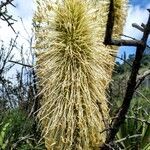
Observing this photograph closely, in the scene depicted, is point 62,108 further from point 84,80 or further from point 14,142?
point 14,142

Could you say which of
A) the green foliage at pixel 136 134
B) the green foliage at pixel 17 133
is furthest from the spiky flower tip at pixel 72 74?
the green foliage at pixel 136 134

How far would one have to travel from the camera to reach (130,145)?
9.03m

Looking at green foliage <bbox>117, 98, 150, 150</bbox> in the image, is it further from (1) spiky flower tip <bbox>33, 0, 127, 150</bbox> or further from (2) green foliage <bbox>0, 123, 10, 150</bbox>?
(2) green foliage <bbox>0, 123, 10, 150</bbox>

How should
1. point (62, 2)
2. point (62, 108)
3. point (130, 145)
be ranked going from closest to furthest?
point (62, 108), point (62, 2), point (130, 145)

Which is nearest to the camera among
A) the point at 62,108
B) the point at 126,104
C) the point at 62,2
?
the point at 126,104

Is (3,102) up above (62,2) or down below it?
below

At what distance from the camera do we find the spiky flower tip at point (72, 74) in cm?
679

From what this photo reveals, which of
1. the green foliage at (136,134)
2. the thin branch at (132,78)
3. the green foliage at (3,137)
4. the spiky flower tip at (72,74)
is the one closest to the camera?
the thin branch at (132,78)

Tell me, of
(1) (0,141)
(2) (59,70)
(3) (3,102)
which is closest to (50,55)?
(2) (59,70)

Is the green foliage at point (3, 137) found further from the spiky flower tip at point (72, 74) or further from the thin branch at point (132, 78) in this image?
the thin branch at point (132, 78)

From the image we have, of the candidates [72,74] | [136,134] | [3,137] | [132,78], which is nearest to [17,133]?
[3,137]

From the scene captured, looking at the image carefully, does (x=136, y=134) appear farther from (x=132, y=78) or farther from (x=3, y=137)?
(x=132, y=78)

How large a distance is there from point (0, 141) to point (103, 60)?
1746 millimetres

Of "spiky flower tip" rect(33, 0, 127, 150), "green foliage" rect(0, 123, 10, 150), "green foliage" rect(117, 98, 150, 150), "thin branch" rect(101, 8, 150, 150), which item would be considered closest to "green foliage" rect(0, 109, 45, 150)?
"green foliage" rect(0, 123, 10, 150)
